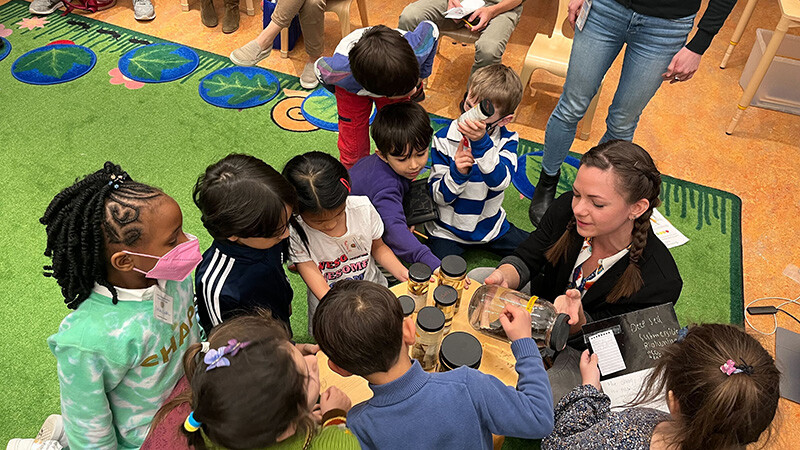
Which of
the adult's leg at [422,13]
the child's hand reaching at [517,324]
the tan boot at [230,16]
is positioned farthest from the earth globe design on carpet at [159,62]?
the child's hand reaching at [517,324]

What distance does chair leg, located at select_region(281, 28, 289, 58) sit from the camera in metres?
3.93

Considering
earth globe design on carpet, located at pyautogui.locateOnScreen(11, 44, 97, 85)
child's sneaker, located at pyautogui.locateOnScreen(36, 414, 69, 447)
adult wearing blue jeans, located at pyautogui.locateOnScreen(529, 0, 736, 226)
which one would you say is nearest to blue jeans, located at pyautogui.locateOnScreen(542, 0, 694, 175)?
adult wearing blue jeans, located at pyautogui.locateOnScreen(529, 0, 736, 226)

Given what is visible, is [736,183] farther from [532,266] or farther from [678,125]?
[532,266]

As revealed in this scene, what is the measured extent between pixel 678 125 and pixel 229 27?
3.23 metres

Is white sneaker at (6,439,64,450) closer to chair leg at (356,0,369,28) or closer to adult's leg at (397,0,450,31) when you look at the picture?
adult's leg at (397,0,450,31)

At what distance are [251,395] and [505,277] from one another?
1.16m

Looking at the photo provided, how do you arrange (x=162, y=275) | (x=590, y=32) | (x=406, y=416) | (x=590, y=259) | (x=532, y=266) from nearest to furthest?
(x=406, y=416), (x=162, y=275), (x=590, y=259), (x=532, y=266), (x=590, y=32)

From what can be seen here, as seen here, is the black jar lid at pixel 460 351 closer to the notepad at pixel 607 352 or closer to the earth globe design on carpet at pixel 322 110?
the notepad at pixel 607 352

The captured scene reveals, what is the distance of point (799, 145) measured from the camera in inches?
141

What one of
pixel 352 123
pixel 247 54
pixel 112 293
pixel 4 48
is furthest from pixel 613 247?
pixel 4 48

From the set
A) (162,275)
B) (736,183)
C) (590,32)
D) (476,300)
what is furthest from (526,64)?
(162,275)

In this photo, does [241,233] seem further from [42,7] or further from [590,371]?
[42,7]

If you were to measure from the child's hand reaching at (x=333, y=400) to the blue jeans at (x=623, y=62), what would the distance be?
1.72 metres

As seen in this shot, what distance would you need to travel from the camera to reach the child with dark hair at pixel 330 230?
174cm
